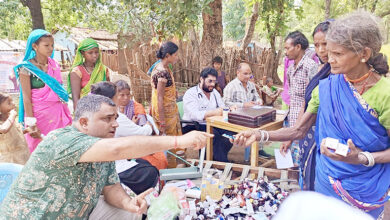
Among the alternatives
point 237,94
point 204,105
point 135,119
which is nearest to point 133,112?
point 135,119

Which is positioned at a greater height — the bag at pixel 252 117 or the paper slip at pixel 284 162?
the bag at pixel 252 117

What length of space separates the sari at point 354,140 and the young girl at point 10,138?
3243 millimetres

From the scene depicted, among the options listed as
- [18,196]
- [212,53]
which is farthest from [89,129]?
[212,53]

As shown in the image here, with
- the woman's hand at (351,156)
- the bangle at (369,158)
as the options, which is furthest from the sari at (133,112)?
the bangle at (369,158)

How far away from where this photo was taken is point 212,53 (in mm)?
7113

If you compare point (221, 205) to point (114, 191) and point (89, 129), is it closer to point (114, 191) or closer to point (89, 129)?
point (114, 191)

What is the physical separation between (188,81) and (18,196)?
8863 mm

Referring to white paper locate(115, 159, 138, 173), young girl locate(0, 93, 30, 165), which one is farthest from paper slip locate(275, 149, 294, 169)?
young girl locate(0, 93, 30, 165)

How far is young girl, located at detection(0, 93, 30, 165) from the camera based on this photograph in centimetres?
324

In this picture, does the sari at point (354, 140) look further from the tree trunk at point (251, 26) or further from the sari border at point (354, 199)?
the tree trunk at point (251, 26)

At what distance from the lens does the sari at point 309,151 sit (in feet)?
7.83

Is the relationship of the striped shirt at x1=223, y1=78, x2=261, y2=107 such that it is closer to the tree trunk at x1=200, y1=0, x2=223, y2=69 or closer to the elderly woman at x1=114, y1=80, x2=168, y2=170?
the elderly woman at x1=114, y1=80, x2=168, y2=170

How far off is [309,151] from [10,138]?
10.7 feet

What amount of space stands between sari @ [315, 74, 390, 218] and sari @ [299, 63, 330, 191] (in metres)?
0.50
